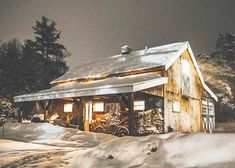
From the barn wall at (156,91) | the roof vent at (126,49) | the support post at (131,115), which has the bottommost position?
the support post at (131,115)

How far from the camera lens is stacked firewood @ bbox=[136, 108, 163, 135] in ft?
50.2

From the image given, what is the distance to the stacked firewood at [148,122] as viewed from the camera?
1531cm

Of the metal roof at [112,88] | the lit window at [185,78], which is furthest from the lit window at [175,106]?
the metal roof at [112,88]

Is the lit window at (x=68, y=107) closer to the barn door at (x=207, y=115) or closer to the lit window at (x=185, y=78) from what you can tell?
the lit window at (x=185, y=78)

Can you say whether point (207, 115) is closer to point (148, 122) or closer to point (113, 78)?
point (148, 122)

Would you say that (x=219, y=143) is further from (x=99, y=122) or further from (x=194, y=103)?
(x=194, y=103)

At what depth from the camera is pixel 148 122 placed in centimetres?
1549

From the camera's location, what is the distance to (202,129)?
21.1 metres

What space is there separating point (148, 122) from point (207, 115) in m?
9.63

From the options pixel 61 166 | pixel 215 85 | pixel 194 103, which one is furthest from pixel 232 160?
pixel 215 85

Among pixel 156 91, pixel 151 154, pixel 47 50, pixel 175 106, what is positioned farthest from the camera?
pixel 47 50

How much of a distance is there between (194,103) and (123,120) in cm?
742

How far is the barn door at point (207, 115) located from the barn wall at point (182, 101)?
4.31ft

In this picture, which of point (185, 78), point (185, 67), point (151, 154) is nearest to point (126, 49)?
point (185, 67)
